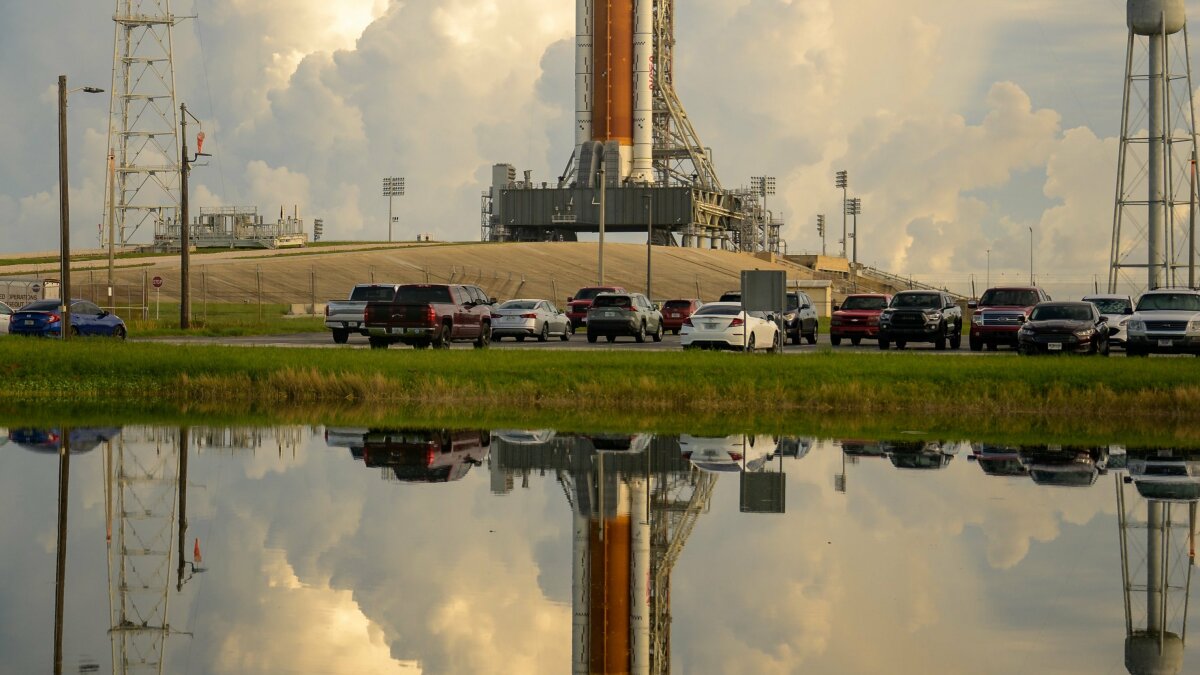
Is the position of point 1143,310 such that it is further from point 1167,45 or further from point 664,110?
point 664,110

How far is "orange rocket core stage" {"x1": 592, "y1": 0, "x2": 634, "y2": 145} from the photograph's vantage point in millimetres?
122125

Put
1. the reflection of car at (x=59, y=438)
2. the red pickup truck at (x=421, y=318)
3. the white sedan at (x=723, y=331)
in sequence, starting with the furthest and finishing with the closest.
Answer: the red pickup truck at (x=421, y=318) < the white sedan at (x=723, y=331) < the reflection of car at (x=59, y=438)

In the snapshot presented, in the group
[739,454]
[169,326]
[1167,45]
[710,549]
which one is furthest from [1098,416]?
[1167,45]

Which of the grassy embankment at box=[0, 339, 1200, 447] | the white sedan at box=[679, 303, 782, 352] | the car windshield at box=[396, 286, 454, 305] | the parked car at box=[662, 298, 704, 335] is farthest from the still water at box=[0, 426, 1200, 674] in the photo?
the parked car at box=[662, 298, 704, 335]

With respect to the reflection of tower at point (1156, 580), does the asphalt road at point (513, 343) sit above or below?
above

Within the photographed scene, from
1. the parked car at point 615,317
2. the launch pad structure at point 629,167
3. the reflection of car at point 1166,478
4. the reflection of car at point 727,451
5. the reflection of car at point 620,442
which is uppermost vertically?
the launch pad structure at point 629,167

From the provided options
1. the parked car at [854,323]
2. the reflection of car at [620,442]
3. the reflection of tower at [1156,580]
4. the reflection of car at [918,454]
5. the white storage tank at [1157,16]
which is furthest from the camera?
the white storage tank at [1157,16]

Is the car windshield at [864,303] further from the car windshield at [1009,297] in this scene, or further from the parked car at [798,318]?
the car windshield at [1009,297]

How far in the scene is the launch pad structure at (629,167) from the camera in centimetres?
12300

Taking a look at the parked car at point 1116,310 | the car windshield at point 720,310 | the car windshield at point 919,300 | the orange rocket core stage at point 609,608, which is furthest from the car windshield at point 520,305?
the orange rocket core stage at point 609,608

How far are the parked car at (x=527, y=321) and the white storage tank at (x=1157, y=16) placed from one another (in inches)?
1489

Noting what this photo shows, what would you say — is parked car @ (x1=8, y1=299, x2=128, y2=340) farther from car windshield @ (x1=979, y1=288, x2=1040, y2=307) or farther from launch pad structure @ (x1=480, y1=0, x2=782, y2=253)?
launch pad structure @ (x1=480, y1=0, x2=782, y2=253)

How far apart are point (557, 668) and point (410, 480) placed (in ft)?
31.7

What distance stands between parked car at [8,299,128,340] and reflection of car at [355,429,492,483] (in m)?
25.4
